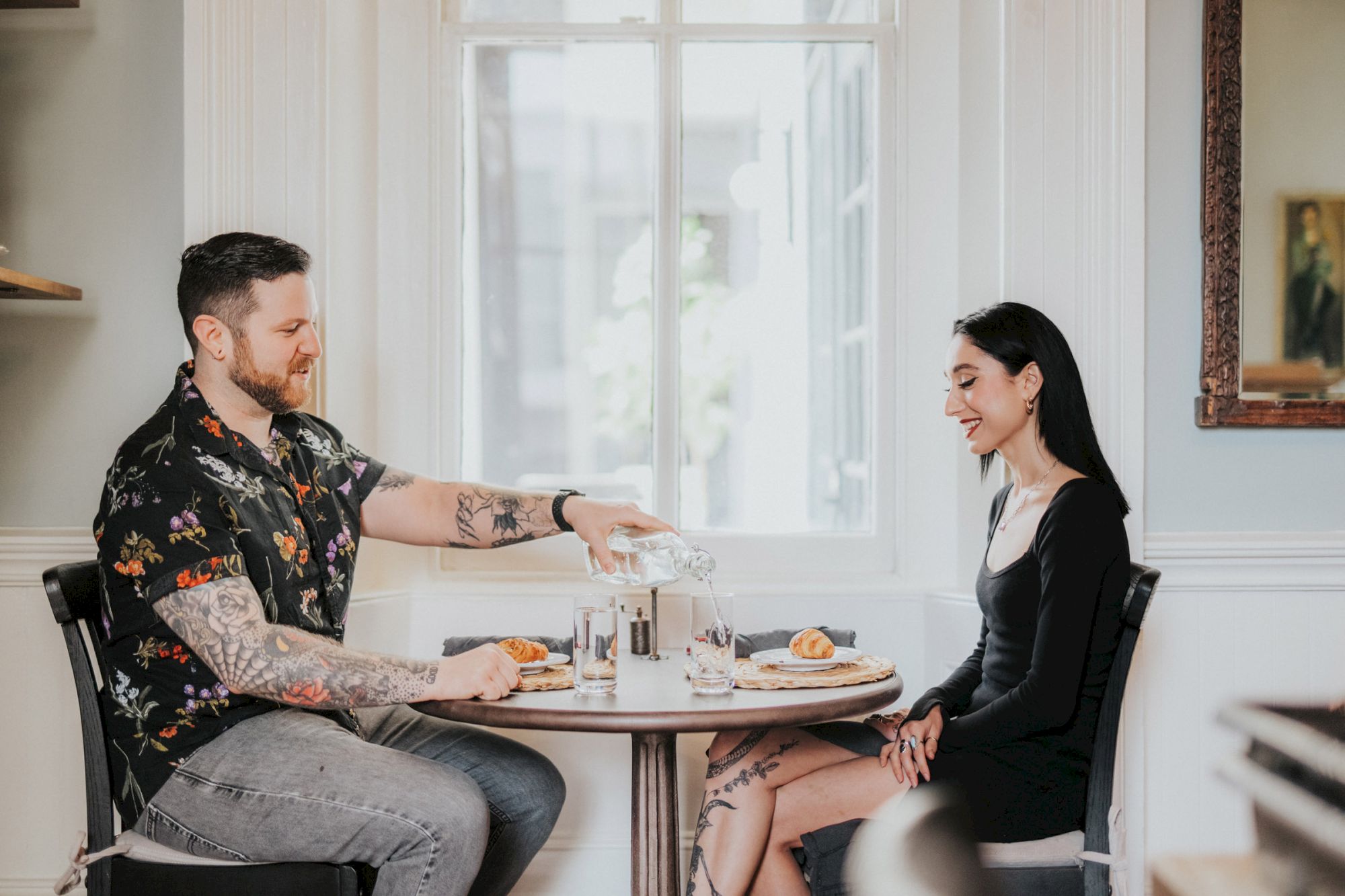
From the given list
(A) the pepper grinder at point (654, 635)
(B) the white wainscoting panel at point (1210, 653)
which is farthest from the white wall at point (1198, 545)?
(A) the pepper grinder at point (654, 635)

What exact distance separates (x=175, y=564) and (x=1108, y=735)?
1490mm

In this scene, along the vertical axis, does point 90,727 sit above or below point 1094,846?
above

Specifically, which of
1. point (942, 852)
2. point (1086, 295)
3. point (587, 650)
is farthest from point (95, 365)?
point (1086, 295)

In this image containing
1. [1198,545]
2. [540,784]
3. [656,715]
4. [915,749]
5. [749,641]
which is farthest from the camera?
[749,641]

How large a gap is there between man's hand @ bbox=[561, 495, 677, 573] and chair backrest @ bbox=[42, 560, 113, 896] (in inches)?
34.8

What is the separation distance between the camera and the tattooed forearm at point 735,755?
179 cm

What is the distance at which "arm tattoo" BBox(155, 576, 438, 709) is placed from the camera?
154cm

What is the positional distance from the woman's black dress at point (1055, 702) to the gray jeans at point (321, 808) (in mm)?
660

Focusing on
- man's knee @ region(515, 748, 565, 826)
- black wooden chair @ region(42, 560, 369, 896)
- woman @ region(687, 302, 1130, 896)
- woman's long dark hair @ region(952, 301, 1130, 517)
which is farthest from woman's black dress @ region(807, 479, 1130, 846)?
black wooden chair @ region(42, 560, 369, 896)

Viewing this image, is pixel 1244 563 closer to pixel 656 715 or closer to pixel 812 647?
pixel 812 647

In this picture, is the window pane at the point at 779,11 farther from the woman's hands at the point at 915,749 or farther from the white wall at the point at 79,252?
the woman's hands at the point at 915,749

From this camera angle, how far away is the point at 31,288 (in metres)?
2.13

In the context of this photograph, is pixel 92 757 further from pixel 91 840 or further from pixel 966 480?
pixel 966 480

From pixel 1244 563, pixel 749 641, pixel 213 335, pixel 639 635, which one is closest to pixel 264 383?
pixel 213 335
